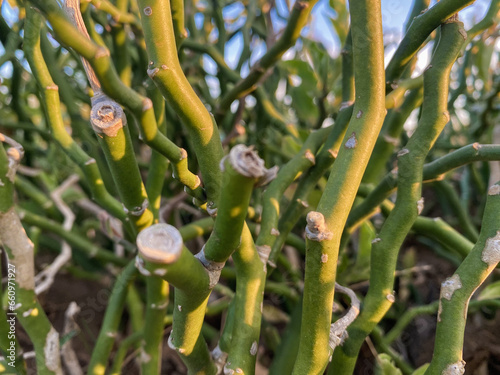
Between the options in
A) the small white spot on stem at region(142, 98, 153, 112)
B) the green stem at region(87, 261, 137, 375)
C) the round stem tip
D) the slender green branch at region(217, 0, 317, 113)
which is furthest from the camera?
the green stem at region(87, 261, 137, 375)

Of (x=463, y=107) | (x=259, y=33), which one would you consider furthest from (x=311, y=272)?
(x=463, y=107)

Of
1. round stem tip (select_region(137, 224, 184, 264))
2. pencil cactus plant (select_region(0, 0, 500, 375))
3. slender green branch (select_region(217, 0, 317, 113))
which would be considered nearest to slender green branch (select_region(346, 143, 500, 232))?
pencil cactus plant (select_region(0, 0, 500, 375))

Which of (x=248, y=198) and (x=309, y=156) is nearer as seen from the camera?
(x=248, y=198)

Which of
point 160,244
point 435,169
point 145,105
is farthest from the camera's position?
point 435,169

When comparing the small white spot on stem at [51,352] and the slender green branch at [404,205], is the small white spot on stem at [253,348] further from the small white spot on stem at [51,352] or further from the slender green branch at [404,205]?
the small white spot on stem at [51,352]

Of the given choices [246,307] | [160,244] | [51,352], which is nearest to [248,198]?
[160,244]

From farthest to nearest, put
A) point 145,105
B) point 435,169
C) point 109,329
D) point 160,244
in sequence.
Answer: point 109,329
point 435,169
point 145,105
point 160,244

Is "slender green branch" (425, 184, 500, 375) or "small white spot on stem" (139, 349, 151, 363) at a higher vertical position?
"slender green branch" (425, 184, 500, 375)

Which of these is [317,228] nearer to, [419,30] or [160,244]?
[160,244]

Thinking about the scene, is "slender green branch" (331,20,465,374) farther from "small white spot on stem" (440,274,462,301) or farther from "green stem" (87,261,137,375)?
"green stem" (87,261,137,375)
